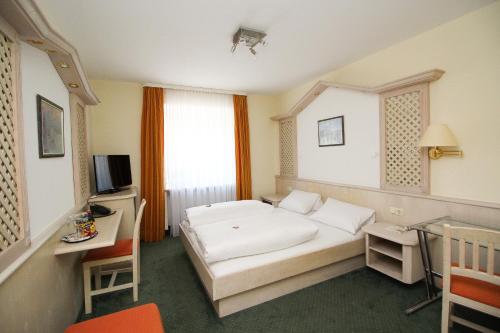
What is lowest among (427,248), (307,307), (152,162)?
(307,307)

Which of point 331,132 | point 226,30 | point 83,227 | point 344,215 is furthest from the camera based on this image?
point 331,132

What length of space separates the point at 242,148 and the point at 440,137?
3.05 meters

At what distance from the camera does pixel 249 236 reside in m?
2.35

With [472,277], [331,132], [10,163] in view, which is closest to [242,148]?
[331,132]

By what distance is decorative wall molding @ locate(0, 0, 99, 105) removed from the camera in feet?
3.73

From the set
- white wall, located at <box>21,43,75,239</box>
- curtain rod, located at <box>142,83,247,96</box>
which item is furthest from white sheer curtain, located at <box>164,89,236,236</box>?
white wall, located at <box>21,43,75,239</box>

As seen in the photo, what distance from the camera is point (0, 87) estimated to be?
1.20 meters

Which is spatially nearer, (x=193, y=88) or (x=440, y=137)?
(x=440, y=137)

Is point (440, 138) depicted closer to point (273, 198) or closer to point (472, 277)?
point (472, 277)

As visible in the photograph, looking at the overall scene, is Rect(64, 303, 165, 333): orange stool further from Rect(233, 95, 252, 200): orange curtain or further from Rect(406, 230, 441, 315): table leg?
Rect(233, 95, 252, 200): orange curtain

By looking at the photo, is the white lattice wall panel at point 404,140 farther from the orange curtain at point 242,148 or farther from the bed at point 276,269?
the orange curtain at point 242,148

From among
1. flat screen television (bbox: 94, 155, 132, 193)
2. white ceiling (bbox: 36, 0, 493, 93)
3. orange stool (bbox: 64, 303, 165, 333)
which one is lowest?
orange stool (bbox: 64, 303, 165, 333)

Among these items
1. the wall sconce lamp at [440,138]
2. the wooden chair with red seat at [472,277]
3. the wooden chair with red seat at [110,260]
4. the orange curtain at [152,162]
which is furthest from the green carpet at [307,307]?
Answer: the wall sconce lamp at [440,138]

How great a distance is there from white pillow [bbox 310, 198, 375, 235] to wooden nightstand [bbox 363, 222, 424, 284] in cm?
17
